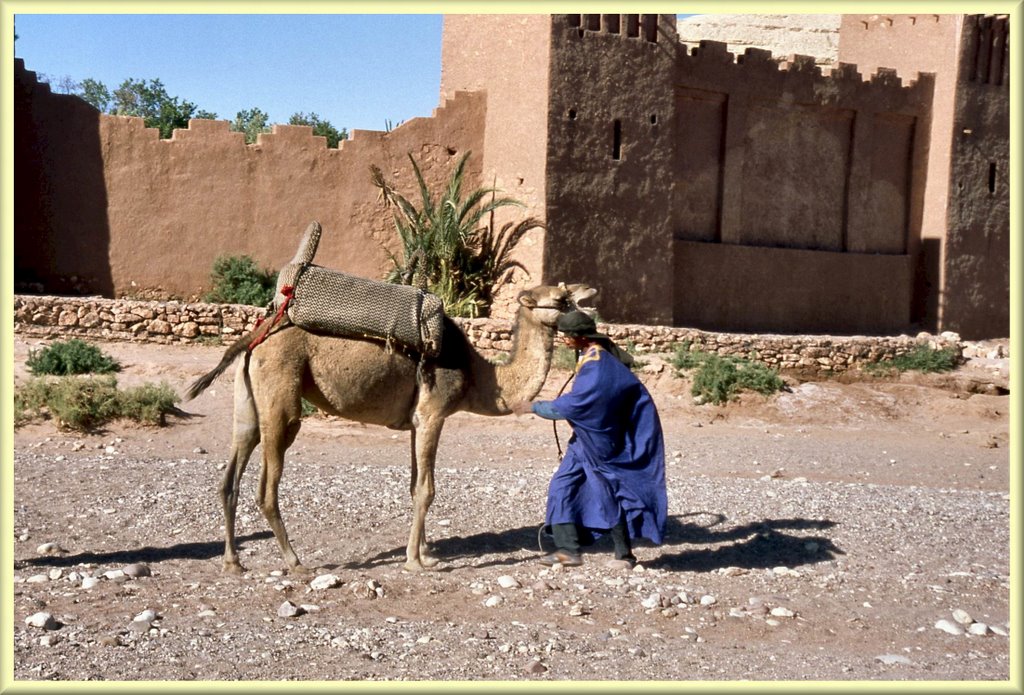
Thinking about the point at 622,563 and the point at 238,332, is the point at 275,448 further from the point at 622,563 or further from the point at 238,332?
the point at 238,332

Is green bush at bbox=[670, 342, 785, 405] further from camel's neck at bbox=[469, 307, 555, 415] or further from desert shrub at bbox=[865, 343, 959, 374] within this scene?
camel's neck at bbox=[469, 307, 555, 415]

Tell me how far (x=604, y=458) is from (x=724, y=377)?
8836 mm

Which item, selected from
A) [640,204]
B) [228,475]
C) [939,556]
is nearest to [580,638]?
[228,475]

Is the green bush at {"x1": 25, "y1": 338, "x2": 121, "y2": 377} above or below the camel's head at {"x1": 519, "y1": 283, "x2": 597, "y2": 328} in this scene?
below

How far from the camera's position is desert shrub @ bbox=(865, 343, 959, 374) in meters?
19.3

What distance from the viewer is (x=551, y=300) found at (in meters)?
7.53

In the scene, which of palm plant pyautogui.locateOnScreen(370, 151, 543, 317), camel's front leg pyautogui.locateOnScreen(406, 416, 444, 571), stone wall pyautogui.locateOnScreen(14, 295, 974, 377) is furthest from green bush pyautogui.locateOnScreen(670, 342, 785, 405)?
camel's front leg pyautogui.locateOnScreen(406, 416, 444, 571)

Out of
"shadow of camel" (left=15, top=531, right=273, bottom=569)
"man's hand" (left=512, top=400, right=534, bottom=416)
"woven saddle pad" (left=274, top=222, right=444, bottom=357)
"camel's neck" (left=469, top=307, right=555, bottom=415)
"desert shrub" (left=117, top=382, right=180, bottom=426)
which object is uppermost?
"woven saddle pad" (left=274, top=222, right=444, bottom=357)

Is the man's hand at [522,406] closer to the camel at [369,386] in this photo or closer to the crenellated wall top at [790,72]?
the camel at [369,386]

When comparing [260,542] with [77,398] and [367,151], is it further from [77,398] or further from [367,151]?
[367,151]

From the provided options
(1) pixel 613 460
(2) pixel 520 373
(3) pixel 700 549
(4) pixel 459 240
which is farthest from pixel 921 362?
(2) pixel 520 373

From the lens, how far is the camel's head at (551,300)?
7.52m

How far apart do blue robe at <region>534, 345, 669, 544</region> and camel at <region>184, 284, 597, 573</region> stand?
0.36m

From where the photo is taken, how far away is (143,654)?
5582 millimetres
